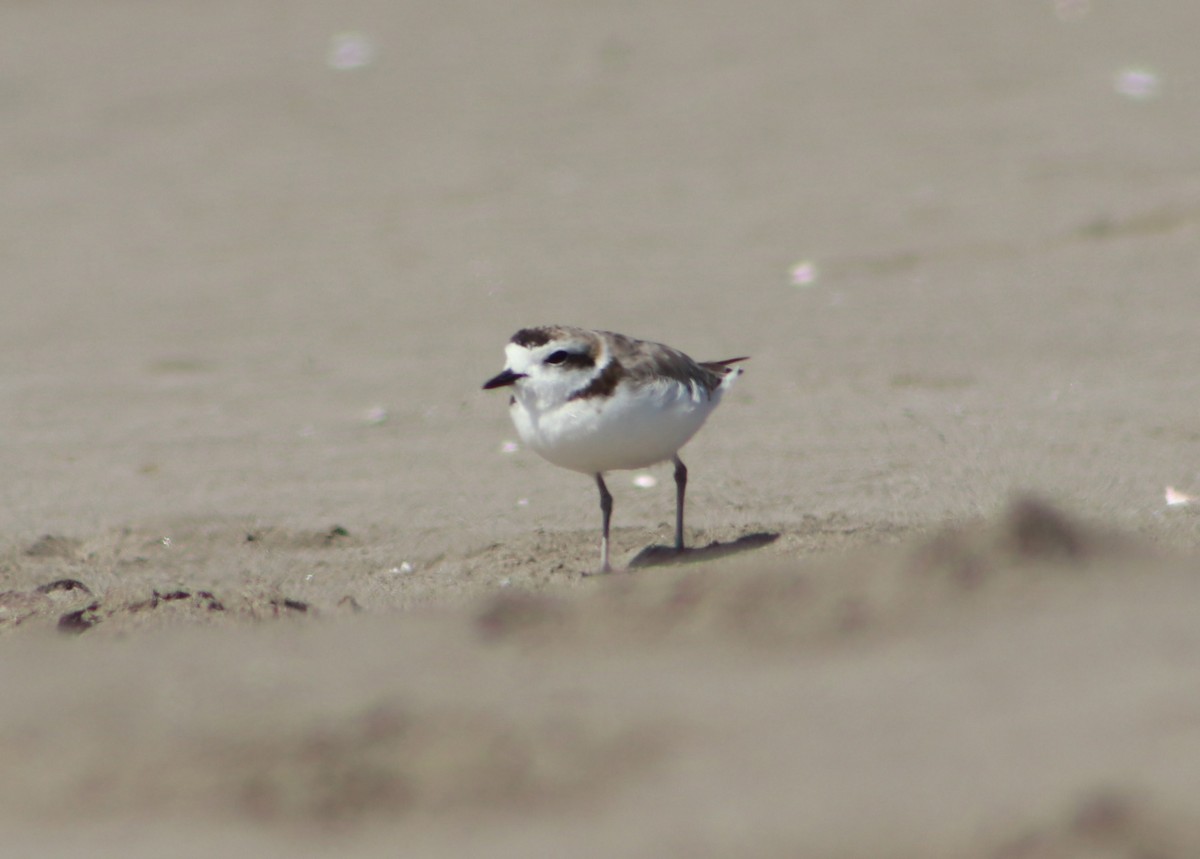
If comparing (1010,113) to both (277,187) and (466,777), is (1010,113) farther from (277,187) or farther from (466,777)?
(466,777)

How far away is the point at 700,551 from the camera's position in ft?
17.8

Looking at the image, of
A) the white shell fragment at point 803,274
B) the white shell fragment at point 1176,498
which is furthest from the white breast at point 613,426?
the white shell fragment at point 803,274

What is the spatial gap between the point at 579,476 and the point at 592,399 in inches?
68.0

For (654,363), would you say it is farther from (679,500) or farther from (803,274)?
(803,274)

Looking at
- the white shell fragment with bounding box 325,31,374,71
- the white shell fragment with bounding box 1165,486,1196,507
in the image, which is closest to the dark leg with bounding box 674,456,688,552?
the white shell fragment with bounding box 1165,486,1196,507

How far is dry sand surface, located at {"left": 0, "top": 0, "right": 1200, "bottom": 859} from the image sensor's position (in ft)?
9.70

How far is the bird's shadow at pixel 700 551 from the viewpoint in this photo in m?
5.33

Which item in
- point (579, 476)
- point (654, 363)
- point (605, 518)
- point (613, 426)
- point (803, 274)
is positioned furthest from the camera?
point (803, 274)

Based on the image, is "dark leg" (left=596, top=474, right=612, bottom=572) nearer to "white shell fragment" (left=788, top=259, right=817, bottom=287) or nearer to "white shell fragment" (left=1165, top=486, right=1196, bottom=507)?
"white shell fragment" (left=1165, top=486, right=1196, bottom=507)

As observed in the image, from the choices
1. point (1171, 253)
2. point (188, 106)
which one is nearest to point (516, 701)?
point (1171, 253)

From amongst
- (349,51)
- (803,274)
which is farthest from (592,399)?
(349,51)

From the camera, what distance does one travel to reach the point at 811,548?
516 cm

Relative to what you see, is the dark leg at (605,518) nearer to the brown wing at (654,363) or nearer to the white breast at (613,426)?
the white breast at (613,426)

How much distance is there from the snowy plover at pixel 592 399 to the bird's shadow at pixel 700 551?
20 centimetres
